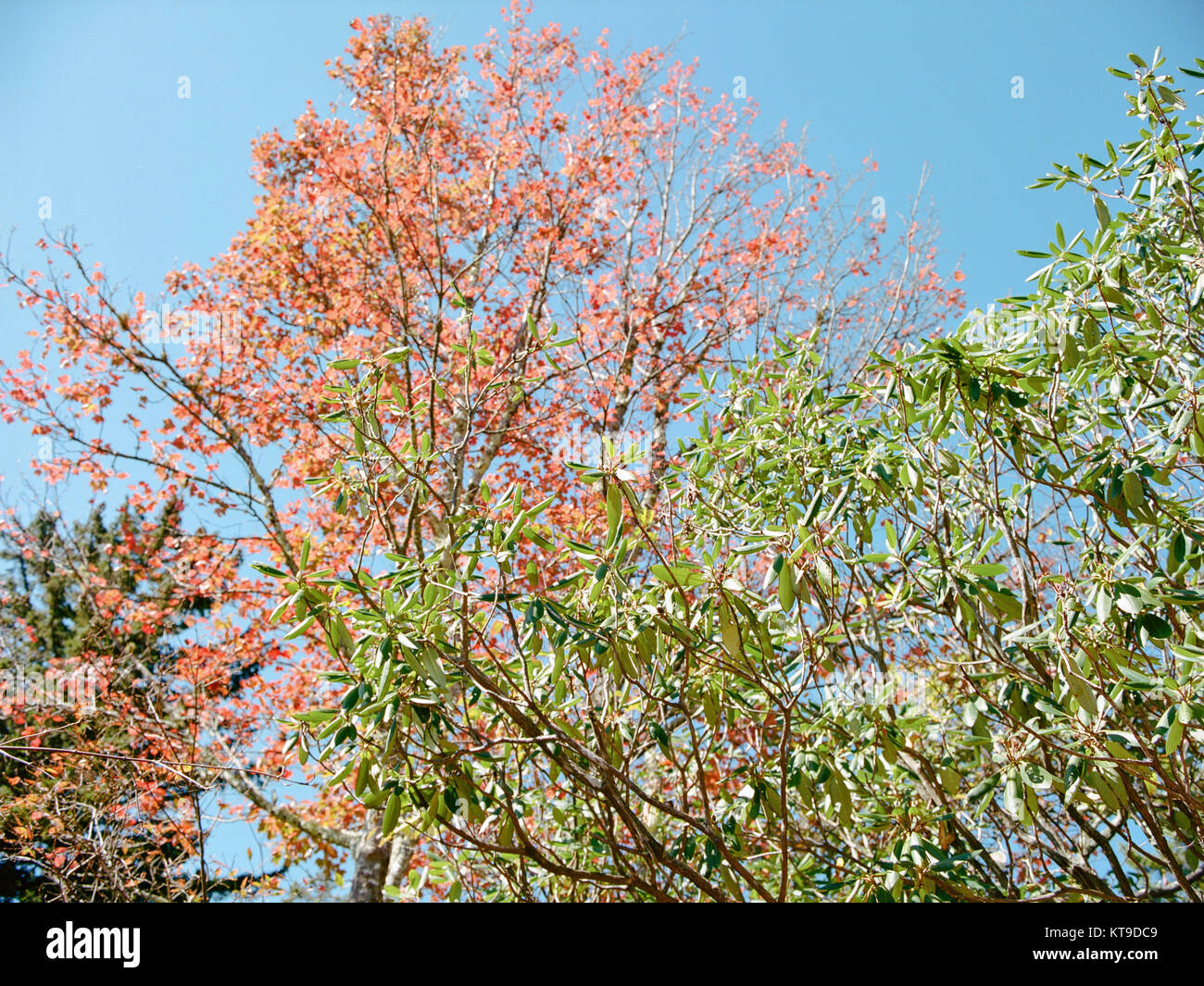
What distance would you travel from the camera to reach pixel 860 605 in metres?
2.91

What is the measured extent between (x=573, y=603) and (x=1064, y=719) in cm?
144

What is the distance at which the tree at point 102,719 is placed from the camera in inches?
174

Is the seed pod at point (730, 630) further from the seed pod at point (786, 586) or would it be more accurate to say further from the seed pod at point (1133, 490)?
the seed pod at point (1133, 490)

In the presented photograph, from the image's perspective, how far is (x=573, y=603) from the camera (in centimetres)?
231

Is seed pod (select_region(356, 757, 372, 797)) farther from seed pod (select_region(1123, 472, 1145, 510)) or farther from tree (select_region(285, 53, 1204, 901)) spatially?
seed pod (select_region(1123, 472, 1145, 510))

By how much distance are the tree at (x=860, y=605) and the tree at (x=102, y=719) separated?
143 cm

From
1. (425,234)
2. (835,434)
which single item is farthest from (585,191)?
(835,434)

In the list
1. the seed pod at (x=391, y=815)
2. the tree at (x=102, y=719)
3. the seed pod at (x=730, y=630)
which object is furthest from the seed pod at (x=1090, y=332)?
the tree at (x=102, y=719)

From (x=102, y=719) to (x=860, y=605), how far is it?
6263 mm

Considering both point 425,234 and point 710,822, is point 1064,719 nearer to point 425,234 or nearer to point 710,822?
point 710,822

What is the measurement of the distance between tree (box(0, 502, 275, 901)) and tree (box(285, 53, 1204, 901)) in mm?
1427

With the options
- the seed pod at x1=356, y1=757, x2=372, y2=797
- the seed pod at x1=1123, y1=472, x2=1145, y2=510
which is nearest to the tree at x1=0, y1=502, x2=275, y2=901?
the seed pod at x1=356, y1=757, x2=372, y2=797
